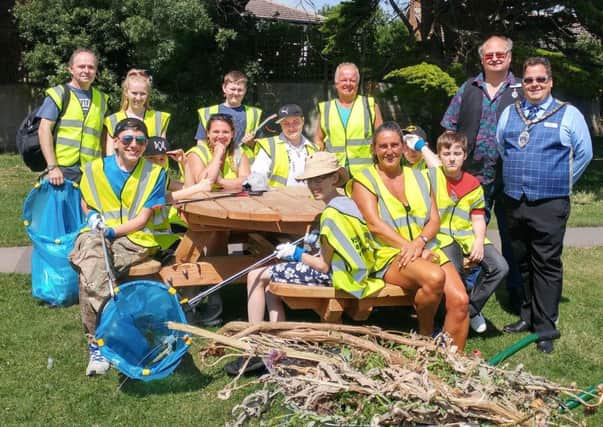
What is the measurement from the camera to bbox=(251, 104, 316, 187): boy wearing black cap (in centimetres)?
602

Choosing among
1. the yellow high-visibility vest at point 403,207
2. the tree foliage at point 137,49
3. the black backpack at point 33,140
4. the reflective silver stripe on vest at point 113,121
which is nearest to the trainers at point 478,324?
the yellow high-visibility vest at point 403,207

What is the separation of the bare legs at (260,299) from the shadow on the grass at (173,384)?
55 centimetres

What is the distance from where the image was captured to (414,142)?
219 inches

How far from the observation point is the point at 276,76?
18.6 meters

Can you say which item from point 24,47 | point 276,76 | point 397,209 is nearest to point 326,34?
point 276,76

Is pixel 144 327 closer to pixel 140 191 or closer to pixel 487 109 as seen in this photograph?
pixel 140 191

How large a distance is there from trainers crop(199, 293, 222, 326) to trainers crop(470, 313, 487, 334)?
193 centimetres

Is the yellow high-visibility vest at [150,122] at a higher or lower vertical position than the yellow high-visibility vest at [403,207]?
higher

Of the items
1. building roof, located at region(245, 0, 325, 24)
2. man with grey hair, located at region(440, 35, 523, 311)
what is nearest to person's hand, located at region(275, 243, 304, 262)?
man with grey hair, located at region(440, 35, 523, 311)

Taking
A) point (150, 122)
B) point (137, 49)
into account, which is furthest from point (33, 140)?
point (137, 49)

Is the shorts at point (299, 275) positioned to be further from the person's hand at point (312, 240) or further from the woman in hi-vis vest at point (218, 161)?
the woman in hi-vis vest at point (218, 161)

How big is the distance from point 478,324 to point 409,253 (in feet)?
4.07

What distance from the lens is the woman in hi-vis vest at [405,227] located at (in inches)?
177

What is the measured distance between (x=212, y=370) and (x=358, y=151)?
8.29 ft
